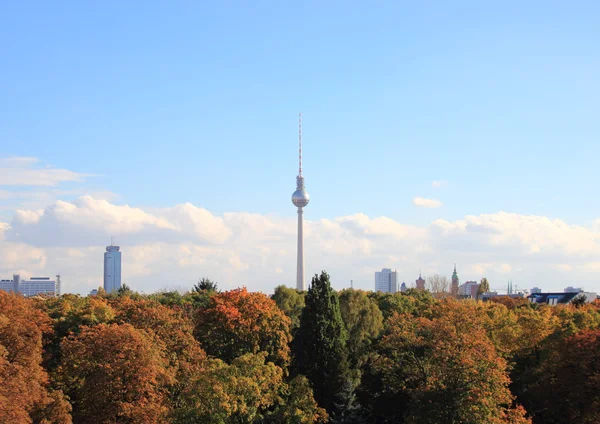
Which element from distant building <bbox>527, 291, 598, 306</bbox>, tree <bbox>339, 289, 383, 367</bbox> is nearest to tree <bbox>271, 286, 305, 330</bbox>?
tree <bbox>339, 289, 383, 367</bbox>

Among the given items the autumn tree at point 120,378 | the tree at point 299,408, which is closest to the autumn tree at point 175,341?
the autumn tree at point 120,378

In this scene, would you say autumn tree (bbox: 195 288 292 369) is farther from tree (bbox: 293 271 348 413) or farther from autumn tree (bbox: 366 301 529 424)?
autumn tree (bbox: 366 301 529 424)

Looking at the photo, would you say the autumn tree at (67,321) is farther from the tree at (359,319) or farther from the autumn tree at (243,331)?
the tree at (359,319)

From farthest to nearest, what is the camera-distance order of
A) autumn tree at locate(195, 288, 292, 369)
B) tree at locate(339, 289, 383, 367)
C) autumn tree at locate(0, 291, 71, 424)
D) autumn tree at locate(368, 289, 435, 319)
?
autumn tree at locate(368, 289, 435, 319) → tree at locate(339, 289, 383, 367) → autumn tree at locate(195, 288, 292, 369) → autumn tree at locate(0, 291, 71, 424)

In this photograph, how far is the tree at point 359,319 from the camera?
59.0 meters

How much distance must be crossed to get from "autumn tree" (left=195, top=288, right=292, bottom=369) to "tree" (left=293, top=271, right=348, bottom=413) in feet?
4.37

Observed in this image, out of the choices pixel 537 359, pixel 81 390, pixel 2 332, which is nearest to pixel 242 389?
pixel 81 390

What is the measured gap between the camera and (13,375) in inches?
1492

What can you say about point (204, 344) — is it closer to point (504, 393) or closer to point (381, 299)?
point (504, 393)

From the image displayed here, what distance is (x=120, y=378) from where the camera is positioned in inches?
1506

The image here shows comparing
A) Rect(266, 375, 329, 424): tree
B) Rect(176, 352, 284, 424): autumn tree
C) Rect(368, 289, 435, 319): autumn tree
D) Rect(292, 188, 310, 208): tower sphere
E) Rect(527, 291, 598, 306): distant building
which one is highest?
Rect(292, 188, 310, 208): tower sphere

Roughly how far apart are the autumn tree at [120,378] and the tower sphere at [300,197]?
141 metres

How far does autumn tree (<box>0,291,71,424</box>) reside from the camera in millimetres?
35562

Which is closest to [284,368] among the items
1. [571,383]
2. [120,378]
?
[120,378]
